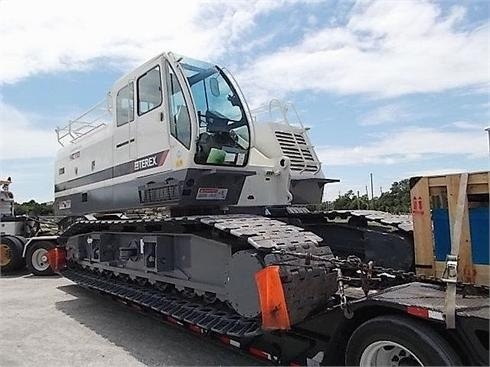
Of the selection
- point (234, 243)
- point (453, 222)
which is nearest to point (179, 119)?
point (234, 243)

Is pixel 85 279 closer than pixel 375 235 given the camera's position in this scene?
No

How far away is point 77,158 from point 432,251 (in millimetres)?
7040

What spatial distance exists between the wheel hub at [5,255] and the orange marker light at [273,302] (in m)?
10.6

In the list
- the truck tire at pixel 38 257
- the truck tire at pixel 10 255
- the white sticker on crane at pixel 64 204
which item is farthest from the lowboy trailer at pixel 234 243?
the truck tire at pixel 10 255

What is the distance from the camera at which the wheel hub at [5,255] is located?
12281 millimetres

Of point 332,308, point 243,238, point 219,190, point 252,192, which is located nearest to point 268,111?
point 252,192

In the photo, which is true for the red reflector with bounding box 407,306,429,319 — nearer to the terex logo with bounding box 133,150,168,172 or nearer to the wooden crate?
the wooden crate

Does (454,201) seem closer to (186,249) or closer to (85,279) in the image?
(186,249)

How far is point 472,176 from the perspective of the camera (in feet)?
10.4

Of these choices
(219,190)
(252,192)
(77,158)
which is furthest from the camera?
(77,158)

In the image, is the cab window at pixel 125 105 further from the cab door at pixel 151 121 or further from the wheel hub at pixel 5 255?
the wheel hub at pixel 5 255

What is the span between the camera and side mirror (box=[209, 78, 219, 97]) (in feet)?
19.8

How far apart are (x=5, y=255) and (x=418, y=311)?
1197cm

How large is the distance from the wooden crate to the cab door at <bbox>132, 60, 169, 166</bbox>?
3297 millimetres
